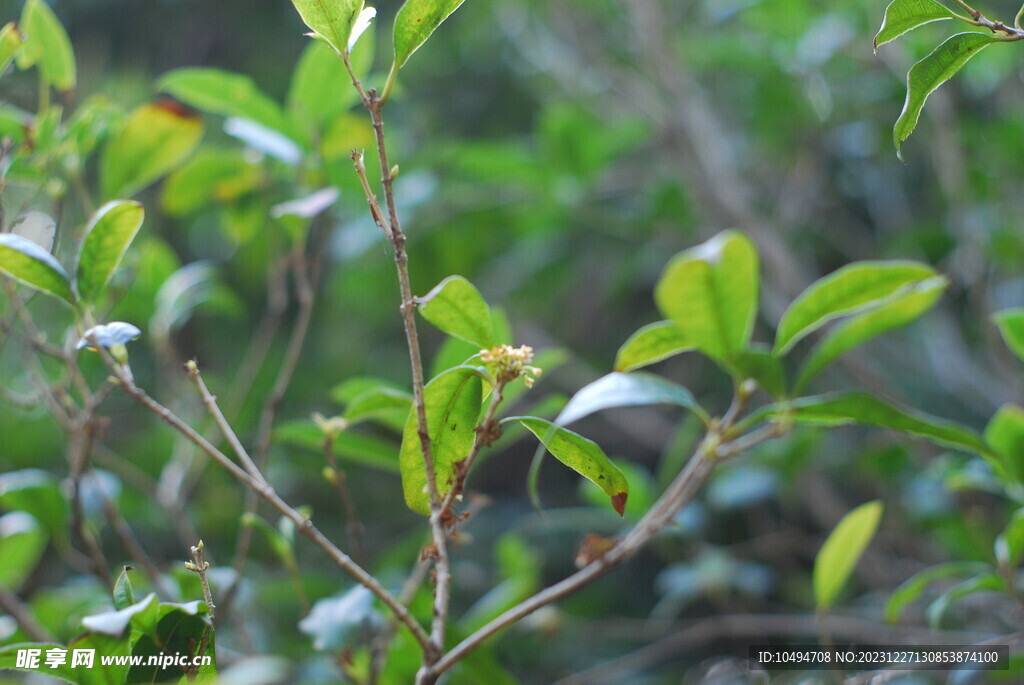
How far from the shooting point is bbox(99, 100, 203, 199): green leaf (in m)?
0.78

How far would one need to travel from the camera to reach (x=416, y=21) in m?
0.44

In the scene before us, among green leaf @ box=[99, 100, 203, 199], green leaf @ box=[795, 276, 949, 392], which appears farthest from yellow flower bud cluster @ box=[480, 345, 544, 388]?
green leaf @ box=[99, 100, 203, 199]

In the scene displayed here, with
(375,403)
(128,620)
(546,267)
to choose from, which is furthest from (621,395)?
(546,267)

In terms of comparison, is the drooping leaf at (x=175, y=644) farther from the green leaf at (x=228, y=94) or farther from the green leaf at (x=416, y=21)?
the green leaf at (x=228, y=94)

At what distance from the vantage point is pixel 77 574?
1.41 m

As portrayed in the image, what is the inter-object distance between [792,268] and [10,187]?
1153mm

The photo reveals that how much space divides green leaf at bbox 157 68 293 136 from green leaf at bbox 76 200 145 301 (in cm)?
30

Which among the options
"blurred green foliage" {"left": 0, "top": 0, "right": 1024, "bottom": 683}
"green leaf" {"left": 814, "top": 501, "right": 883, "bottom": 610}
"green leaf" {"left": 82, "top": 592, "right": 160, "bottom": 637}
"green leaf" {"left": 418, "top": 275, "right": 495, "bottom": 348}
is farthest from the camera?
"blurred green foliage" {"left": 0, "top": 0, "right": 1024, "bottom": 683}

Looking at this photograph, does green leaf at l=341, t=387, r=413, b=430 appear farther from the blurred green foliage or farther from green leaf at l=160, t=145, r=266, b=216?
green leaf at l=160, t=145, r=266, b=216

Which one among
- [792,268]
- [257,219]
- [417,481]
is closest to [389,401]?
[417,481]

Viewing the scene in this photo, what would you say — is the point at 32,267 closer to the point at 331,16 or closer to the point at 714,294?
the point at 331,16

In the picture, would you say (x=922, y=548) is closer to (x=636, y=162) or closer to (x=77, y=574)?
(x=636, y=162)

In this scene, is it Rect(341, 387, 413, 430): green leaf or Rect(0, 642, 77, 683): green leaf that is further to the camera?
Rect(341, 387, 413, 430): green leaf

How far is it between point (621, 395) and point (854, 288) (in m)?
0.19
